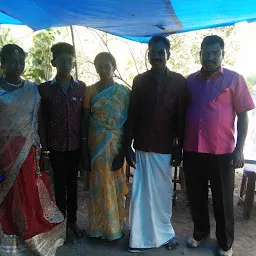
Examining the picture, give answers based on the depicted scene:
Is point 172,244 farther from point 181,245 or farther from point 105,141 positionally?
point 105,141

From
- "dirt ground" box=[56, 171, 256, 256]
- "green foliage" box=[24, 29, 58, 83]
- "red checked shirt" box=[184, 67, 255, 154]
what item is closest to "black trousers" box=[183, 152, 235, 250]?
"red checked shirt" box=[184, 67, 255, 154]

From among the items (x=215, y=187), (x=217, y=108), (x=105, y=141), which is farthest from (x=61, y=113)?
(x=215, y=187)

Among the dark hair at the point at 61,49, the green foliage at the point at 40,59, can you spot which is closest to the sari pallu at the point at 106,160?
the dark hair at the point at 61,49

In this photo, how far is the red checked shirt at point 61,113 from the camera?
2.71m

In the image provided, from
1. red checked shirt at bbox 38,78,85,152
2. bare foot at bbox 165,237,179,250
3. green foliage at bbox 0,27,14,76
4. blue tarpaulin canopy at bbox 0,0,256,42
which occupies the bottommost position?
bare foot at bbox 165,237,179,250

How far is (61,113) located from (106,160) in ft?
2.02

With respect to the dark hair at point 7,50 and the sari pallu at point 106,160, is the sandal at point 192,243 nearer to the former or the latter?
the sari pallu at point 106,160

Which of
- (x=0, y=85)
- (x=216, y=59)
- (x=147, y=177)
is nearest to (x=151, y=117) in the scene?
(x=147, y=177)

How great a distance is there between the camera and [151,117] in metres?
2.69

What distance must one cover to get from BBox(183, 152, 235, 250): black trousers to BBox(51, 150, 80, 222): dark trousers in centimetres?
110

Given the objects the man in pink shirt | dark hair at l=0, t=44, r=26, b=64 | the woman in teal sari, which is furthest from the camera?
the woman in teal sari

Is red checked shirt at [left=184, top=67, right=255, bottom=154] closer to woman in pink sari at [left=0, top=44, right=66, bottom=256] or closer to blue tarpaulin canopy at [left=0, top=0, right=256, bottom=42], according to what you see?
blue tarpaulin canopy at [left=0, top=0, right=256, bottom=42]

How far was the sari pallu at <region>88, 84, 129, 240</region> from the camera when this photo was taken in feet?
9.18

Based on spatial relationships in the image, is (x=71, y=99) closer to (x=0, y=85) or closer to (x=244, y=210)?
(x=0, y=85)
